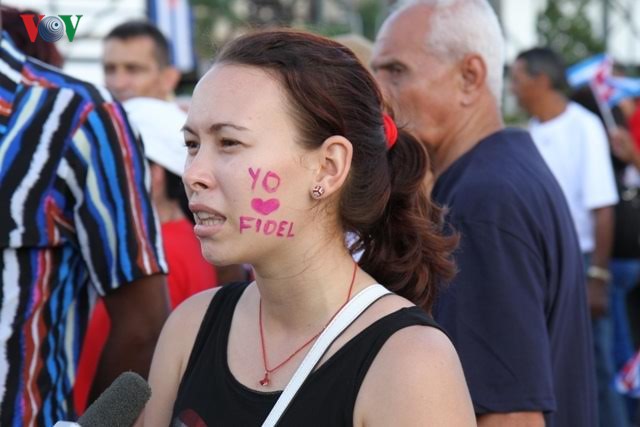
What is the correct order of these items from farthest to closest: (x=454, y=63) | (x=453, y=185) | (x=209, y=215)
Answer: (x=454, y=63) < (x=453, y=185) < (x=209, y=215)

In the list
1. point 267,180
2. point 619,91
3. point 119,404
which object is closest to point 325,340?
point 267,180

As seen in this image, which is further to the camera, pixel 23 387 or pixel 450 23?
pixel 450 23

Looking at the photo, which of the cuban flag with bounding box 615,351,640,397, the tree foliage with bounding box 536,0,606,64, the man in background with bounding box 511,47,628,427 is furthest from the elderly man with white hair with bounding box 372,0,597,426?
the tree foliage with bounding box 536,0,606,64

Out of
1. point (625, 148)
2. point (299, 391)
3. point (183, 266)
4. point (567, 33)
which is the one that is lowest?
point (567, 33)

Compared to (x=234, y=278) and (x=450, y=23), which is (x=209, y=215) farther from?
(x=234, y=278)

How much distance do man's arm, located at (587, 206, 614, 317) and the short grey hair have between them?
351 cm

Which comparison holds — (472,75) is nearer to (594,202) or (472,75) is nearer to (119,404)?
(119,404)

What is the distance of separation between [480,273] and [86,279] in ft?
3.25

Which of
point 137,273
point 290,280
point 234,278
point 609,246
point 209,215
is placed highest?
point 209,215

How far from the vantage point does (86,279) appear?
2756 mm

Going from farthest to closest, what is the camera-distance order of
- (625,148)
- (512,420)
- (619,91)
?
(619,91), (625,148), (512,420)

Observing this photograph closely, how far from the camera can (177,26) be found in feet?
28.0

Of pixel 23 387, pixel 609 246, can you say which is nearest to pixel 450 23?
pixel 23 387

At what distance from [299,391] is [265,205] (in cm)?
35
